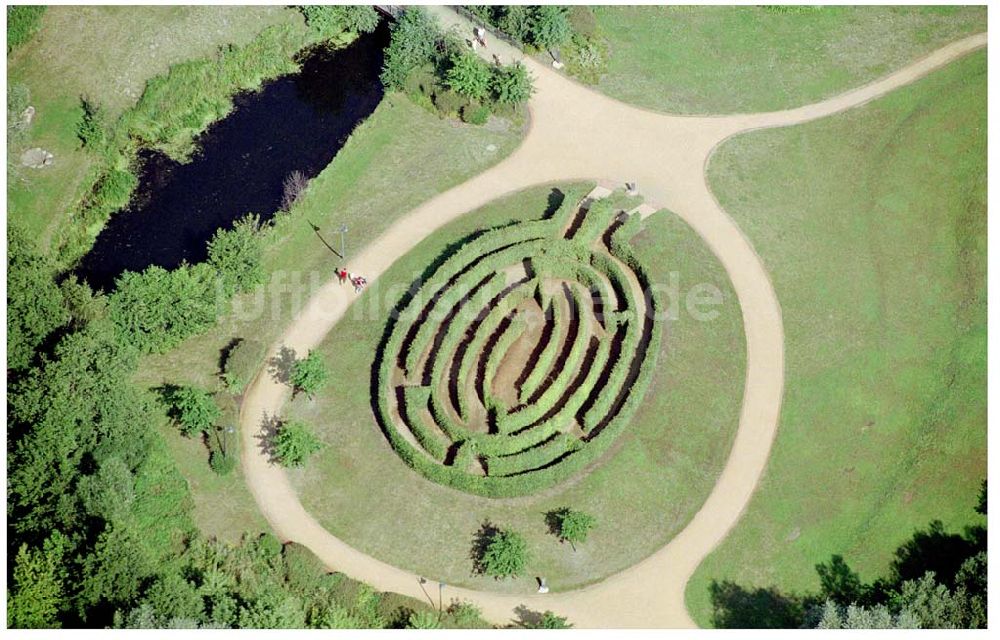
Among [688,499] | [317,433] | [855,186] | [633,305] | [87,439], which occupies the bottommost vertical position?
[87,439]

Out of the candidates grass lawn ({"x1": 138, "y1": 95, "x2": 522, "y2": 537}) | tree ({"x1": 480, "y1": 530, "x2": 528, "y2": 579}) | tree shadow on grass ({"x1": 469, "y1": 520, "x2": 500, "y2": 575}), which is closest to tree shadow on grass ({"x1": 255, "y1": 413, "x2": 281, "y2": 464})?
grass lawn ({"x1": 138, "y1": 95, "x2": 522, "y2": 537})

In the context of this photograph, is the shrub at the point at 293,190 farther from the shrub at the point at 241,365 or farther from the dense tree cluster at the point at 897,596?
the dense tree cluster at the point at 897,596

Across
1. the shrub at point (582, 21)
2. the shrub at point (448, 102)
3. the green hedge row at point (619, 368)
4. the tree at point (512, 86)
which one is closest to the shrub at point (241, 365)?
the green hedge row at point (619, 368)

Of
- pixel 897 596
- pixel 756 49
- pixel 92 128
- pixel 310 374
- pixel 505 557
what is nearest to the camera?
pixel 897 596

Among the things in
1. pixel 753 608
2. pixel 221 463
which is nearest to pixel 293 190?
pixel 221 463

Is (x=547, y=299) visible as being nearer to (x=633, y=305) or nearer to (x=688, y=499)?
(x=633, y=305)

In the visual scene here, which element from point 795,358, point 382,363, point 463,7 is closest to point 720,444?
point 795,358

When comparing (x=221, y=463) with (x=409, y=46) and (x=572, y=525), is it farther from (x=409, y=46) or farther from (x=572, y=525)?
(x=409, y=46)
